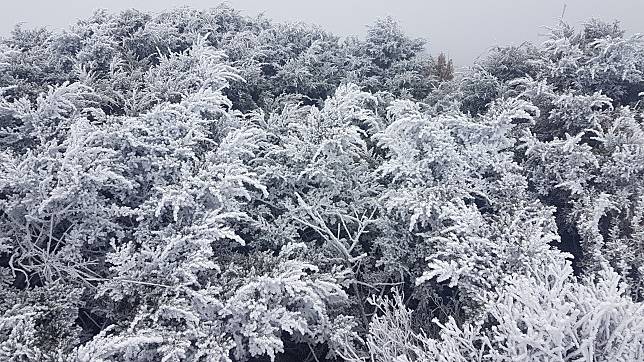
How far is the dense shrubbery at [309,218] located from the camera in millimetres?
2318

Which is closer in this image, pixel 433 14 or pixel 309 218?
pixel 309 218

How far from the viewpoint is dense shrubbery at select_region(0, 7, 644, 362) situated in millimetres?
2318

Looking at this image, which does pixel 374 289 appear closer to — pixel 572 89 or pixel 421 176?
pixel 421 176

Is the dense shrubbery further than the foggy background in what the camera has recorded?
No

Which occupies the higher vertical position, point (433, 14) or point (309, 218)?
point (433, 14)

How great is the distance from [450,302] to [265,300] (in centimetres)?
131

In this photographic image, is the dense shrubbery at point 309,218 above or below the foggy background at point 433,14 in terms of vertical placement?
below

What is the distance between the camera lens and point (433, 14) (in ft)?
23.7

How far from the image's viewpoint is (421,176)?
3.17 meters

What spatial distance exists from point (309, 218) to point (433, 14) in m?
5.05

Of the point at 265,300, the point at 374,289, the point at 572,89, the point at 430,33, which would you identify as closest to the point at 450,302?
the point at 374,289

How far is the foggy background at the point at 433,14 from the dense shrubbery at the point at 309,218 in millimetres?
2247

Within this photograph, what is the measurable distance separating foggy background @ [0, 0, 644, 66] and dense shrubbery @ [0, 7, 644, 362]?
2.25m

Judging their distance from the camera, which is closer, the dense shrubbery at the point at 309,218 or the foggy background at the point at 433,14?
the dense shrubbery at the point at 309,218
